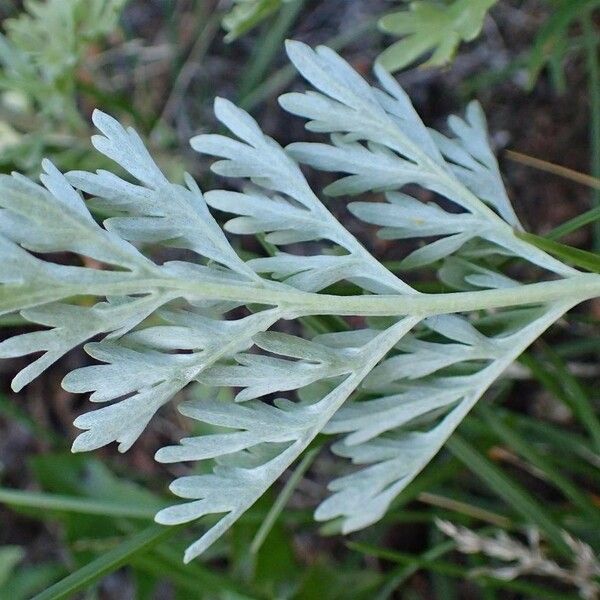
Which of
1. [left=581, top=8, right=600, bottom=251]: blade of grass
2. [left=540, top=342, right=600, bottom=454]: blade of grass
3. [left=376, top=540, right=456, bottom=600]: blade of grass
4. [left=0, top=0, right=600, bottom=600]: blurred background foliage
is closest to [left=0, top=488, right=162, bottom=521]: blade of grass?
[left=0, top=0, right=600, bottom=600]: blurred background foliage

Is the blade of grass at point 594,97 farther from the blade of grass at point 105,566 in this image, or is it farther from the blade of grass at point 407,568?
the blade of grass at point 105,566

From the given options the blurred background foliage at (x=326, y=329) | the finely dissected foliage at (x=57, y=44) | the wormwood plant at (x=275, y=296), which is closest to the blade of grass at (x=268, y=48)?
the blurred background foliage at (x=326, y=329)

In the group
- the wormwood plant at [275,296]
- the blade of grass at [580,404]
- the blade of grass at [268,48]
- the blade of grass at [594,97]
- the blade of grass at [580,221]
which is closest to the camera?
the wormwood plant at [275,296]

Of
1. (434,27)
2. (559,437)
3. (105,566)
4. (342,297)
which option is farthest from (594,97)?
(105,566)

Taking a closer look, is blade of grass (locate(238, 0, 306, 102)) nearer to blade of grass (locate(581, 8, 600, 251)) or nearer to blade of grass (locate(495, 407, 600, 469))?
blade of grass (locate(581, 8, 600, 251))

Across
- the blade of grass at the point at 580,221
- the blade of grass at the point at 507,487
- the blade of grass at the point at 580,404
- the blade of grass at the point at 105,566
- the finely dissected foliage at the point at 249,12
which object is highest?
the finely dissected foliage at the point at 249,12

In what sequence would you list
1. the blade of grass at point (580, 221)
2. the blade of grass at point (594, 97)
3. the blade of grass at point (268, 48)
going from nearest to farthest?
the blade of grass at point (580, 221) → the blade of grass at point (594, 97) → the blade of grass at point (268, 48)

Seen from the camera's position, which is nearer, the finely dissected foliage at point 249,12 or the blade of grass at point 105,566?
the blade of grass at point 105,566

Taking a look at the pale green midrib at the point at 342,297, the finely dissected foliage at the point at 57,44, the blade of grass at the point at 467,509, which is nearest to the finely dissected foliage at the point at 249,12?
the finely dissected foliage at the point at 57,44

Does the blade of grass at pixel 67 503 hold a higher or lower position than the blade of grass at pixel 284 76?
lower
